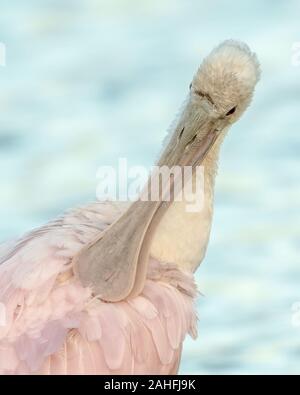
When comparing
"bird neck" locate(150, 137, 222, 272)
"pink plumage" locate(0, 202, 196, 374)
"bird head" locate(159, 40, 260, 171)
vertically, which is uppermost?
"bird head" locate(159, 40, 260, 171)

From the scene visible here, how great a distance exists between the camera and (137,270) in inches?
323

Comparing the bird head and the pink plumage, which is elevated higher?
the bird head

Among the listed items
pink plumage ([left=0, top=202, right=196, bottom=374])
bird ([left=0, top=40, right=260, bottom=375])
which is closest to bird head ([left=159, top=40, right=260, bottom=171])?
bird ([left=0, top=40, right=260, bottom=375])

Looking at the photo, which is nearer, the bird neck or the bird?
the bird

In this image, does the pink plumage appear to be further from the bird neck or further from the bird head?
the bird head

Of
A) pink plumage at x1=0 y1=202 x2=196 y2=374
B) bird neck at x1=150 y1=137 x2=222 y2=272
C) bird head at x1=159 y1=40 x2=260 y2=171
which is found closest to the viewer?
pink plumage at x1=0 y1=202 x2=196 y2=374

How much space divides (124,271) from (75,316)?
31 centimetres

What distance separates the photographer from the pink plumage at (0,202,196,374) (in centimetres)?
793

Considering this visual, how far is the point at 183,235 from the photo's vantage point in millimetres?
8586

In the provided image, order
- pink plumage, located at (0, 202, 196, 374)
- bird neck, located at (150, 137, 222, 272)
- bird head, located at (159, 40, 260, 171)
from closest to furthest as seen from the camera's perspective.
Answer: pink plumage, located at (0, 202, 196, 374)
bird head, located at (159, 40, 260, 171)
bird neck, located at (150, 137, 222, 272)

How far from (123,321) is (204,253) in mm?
740

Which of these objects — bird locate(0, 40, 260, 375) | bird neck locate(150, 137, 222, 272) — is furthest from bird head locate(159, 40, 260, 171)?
bird neck locate(150, 137, 222, 272)

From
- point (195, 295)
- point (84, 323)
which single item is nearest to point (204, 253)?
point (195, 295)

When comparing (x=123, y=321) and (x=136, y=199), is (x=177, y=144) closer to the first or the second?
(x=136, y=199)
